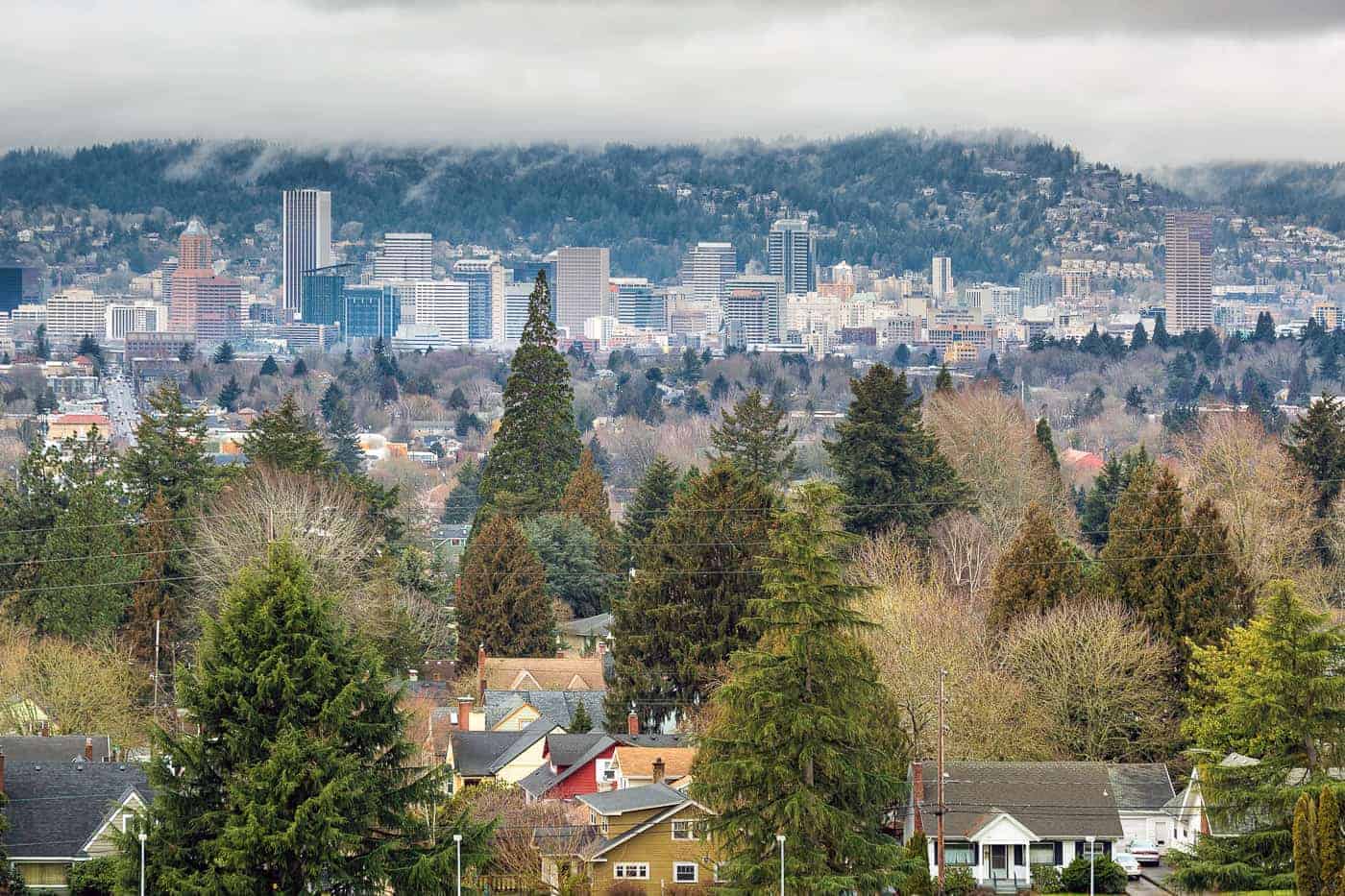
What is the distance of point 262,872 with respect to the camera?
2983 cm

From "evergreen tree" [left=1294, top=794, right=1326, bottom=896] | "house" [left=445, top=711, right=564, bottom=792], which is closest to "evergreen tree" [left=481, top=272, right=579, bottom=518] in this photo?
"house" [left=445, top=711, right=564, bottom=792]

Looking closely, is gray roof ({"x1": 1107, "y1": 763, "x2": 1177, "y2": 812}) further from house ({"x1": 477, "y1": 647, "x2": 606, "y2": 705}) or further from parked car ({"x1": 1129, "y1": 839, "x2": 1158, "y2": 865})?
house ({"x1": 477, "y1": 647, "x2": 606, "y2": 705})

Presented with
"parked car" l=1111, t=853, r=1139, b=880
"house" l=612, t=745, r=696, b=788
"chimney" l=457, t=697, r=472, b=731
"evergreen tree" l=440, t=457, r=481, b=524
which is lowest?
"evergreen tree" l=440, t=457, r=481, b=524

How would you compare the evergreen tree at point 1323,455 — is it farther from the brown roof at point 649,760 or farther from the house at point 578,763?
the brown roof at point 649,760

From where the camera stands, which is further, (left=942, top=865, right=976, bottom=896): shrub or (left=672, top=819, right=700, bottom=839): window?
(left=672, top=819, right=700, bottom=839): window

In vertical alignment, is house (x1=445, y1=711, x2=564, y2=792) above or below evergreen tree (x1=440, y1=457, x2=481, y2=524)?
above

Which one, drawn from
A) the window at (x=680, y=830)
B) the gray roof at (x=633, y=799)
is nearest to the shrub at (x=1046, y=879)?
the window at (x=680, y=830)

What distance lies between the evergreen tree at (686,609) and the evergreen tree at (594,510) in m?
16.4

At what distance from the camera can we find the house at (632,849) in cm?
3812

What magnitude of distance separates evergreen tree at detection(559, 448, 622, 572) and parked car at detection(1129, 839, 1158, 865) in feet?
103

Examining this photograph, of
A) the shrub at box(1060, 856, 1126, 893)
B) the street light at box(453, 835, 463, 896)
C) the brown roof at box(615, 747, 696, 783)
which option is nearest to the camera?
the street light at box(453, 835, 463, 896)

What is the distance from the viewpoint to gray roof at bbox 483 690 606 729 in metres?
55.3

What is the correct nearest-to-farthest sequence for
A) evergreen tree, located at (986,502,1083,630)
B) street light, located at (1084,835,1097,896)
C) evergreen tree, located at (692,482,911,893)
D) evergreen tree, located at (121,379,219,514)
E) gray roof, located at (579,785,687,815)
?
evergreen tree, located at (692,482,911,893), street light, located at (1084,835,1097,896), gray roof, located at (579,785,687,815), evergreen tree, located at (986,502,1083,630), evergreen tree, located at (121,379,219,514)

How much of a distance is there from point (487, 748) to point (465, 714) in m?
3.26
